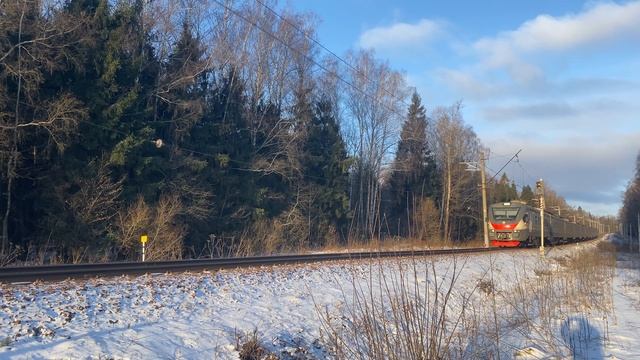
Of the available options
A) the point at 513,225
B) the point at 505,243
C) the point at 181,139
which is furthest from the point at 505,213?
the point at 181,139

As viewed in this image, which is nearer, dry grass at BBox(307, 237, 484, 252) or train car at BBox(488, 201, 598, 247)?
dry grass at BBox(307, 237, 484, 252)

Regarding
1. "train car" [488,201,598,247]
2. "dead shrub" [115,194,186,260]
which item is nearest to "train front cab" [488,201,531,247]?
"train car" [488,201,598,247]

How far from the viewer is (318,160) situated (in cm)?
4509

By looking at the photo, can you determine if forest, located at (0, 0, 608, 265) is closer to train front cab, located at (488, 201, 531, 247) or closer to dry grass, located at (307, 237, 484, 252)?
dry grass, located at (307, 237, 484, 252)

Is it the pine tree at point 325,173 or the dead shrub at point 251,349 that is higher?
the pine tree at point 325,173

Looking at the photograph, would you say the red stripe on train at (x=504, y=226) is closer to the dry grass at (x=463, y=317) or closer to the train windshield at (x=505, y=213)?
the train windshield at (x=505, y=213)

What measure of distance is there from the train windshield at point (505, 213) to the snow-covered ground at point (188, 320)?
2636 centimetres

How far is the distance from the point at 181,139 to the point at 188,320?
2430 cm

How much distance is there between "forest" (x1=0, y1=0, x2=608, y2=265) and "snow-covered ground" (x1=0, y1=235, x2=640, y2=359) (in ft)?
7.47

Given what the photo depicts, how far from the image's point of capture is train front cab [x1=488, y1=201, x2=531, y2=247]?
130 feet

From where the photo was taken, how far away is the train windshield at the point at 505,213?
40056 mm

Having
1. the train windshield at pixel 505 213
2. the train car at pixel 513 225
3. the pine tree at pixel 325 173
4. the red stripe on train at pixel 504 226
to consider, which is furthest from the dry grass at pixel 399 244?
the pine tree at pixel 325 173

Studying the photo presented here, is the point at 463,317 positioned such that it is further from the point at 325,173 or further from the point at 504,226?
the point at 325,173

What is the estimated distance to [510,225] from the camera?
1564 inches
